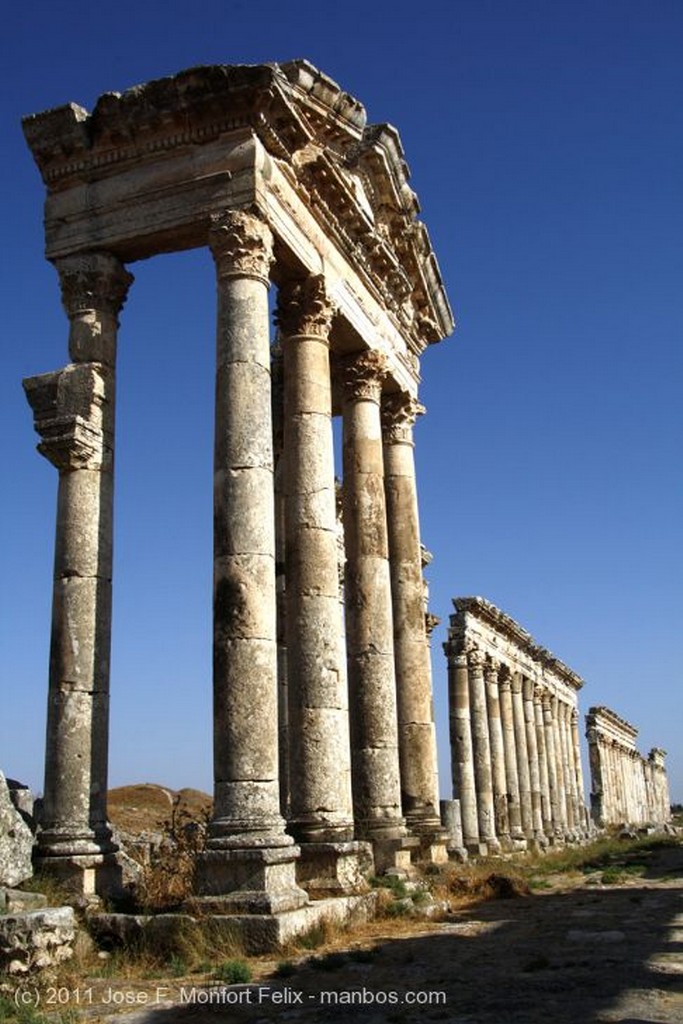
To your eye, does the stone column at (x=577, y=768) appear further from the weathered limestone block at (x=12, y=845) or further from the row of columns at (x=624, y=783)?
the weathered limestone block at (x=12, y=845)

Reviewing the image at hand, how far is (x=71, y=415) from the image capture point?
13227mm

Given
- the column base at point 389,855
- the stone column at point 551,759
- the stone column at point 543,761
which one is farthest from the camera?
the stone column at point 551,759

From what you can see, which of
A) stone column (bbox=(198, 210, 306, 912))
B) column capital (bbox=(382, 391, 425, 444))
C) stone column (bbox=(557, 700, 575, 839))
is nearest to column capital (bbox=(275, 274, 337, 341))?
stone column (bbox=(198, 210, 306, 912))

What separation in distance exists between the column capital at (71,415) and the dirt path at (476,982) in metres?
6.62

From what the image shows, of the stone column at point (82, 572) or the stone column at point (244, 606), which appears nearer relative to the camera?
the stone column at point (244, 606)

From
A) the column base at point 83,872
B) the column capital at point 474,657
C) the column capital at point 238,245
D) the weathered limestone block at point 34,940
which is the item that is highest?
the column capital at point 238,245

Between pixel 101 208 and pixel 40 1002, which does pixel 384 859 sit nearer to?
pixel 40 1002

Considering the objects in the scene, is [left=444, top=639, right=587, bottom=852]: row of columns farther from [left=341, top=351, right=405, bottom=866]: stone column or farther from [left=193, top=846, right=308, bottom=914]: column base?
[left=193, top=846, right=308, bottom=914]: column base

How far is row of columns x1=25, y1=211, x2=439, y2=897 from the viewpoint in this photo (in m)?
11.6

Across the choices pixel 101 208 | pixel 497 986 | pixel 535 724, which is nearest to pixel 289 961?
pixel 497 986

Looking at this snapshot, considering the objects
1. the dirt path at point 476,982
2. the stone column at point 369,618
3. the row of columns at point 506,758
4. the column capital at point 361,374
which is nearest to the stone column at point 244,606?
the dirt path at point 476,982

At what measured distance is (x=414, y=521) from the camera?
19062mm

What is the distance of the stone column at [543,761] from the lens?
43.1m

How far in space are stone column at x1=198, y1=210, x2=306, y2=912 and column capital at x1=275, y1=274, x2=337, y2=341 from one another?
1.96 m
